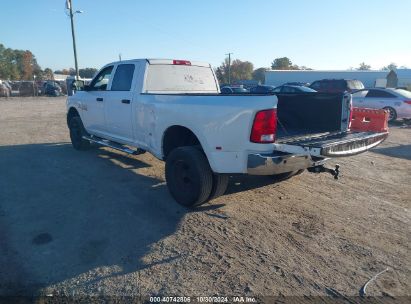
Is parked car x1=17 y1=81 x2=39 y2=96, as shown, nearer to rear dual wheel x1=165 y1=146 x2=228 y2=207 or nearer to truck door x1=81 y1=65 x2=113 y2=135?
truck door x1=81 y1=65 x2=113 y2=135

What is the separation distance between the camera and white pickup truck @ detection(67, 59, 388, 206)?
151 inches

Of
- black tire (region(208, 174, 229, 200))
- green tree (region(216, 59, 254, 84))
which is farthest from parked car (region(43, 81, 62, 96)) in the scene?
green tree (region(216, 59, 254, 84))

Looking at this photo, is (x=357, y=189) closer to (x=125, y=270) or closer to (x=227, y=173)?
(x=227, y=173)

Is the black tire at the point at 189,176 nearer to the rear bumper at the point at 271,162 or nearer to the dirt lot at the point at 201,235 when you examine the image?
the dirt lot at the point at 201,235

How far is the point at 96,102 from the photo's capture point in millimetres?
7059

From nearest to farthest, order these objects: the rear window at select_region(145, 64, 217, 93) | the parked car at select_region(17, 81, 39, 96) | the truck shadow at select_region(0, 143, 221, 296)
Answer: the truck shadow at select_region(0, 143, 221, 296)
the rear window at select_region(145, 64, 217, 93)
the parked car at select_region(17, 81, 39, 96)

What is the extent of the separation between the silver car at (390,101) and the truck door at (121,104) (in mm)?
11972

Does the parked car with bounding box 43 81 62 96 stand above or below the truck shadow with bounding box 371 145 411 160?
above

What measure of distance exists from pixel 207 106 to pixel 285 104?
1.75 metres

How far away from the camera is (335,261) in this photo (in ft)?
11.3

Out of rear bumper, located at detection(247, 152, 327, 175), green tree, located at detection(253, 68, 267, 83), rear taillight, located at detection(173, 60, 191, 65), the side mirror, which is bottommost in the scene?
rear bumper, located at detection(247, 152, 327, 175)

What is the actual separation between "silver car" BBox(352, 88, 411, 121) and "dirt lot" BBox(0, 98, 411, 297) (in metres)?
9.10

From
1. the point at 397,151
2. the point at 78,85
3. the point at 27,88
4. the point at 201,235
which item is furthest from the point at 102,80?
the point at 27,88

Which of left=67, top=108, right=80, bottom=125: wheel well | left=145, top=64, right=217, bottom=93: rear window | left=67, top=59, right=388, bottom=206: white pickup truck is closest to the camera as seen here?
left=67, top=59, right=388, bottom=206: white pickup truck
